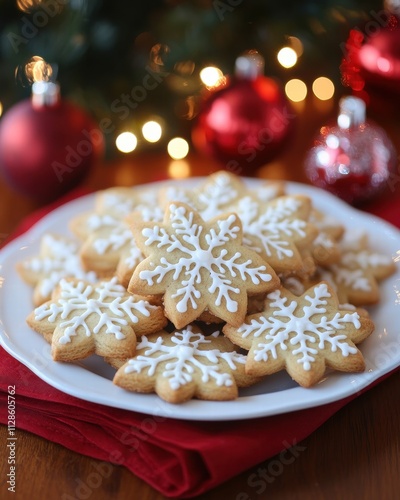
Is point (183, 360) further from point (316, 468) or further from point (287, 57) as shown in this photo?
point (287, 57)

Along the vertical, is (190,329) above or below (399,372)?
above

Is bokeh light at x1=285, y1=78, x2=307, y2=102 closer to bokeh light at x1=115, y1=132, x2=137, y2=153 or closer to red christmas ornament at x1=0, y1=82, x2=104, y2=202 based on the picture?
bokeh light at x1=115, y1=132, x2=137, y2=153

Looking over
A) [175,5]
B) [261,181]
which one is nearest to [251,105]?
[261,181]

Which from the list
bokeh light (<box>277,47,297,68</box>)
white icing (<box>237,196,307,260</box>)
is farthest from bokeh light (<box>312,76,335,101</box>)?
white icing (<box>237,196,307,260</box>)

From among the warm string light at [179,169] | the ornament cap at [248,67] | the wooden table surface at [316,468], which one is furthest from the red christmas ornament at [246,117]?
the wooden table surface at [316,468]

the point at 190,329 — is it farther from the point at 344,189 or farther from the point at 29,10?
the point at 29,10

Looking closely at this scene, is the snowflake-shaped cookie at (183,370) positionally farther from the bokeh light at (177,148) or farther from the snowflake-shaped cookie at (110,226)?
the bokeh light at (177,148)

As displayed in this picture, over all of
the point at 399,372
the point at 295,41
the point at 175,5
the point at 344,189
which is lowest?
the point at 399,372
